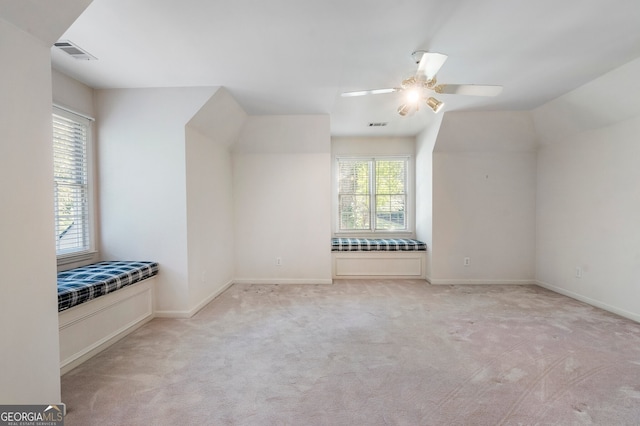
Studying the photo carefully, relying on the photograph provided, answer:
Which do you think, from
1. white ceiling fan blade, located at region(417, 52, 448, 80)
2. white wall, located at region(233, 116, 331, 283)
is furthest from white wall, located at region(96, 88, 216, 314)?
white ceiling fan blade, located at region(417, 52, 448, 80)

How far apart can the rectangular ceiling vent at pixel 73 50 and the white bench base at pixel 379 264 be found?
12.4ft

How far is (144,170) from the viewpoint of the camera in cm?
305

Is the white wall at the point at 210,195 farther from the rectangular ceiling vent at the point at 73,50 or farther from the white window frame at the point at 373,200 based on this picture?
the white window frame at the point at 373,200

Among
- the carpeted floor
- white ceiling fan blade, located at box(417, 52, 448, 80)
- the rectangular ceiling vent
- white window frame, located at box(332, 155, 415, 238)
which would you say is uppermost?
the rectangular ceiling vent

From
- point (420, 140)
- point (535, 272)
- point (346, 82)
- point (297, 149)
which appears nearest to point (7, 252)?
point (346, 82)

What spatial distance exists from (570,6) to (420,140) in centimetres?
312

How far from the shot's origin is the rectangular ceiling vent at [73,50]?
2168 mm

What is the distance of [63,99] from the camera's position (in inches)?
106

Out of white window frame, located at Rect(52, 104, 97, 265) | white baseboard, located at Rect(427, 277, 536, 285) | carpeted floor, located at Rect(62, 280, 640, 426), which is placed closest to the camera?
carpeted floor, located at Rect(62, 280, 640, 426)

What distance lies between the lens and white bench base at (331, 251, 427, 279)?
470 centimetres

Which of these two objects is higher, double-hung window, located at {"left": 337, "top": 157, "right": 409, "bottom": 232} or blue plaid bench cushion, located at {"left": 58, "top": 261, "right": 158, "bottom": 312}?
double-hung window, located at {"left": 337, "top": 157, "right": 409, "bottom": 232}

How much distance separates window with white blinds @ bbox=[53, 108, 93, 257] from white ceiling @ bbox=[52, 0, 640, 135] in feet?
1.66

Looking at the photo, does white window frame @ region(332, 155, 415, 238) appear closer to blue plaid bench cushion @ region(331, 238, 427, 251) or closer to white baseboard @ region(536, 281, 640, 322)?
blue plaid bench cushion @ region(331, 238, 427, 251)

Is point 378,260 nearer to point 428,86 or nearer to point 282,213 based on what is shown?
point 282,213
